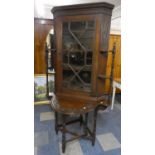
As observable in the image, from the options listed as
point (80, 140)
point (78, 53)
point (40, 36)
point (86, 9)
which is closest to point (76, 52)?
point (78, 53)

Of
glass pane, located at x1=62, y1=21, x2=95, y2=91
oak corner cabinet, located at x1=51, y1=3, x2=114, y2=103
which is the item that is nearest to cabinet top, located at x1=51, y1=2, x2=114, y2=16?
oak corner cabinet, located at x1=51, y1=3, x2=114, y2=103

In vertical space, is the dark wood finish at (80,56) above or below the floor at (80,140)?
above

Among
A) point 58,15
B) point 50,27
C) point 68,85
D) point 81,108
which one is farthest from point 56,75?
point 50,27

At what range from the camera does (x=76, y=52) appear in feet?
5.35

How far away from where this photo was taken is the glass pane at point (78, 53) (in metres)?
1.53

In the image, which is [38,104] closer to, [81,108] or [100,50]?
[81,108]

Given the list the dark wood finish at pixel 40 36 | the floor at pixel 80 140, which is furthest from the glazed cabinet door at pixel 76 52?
the dark wood finish at pixel 40 36

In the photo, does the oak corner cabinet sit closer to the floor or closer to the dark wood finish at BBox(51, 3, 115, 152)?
the dark wood finish at BBox(51, 3, 115, 152)

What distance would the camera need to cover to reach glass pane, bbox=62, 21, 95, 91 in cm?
153

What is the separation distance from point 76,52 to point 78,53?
0.03 metres

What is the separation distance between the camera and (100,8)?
4.53 feet

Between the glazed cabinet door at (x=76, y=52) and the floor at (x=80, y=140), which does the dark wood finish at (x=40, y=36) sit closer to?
the floor at (x=80, y=140)
